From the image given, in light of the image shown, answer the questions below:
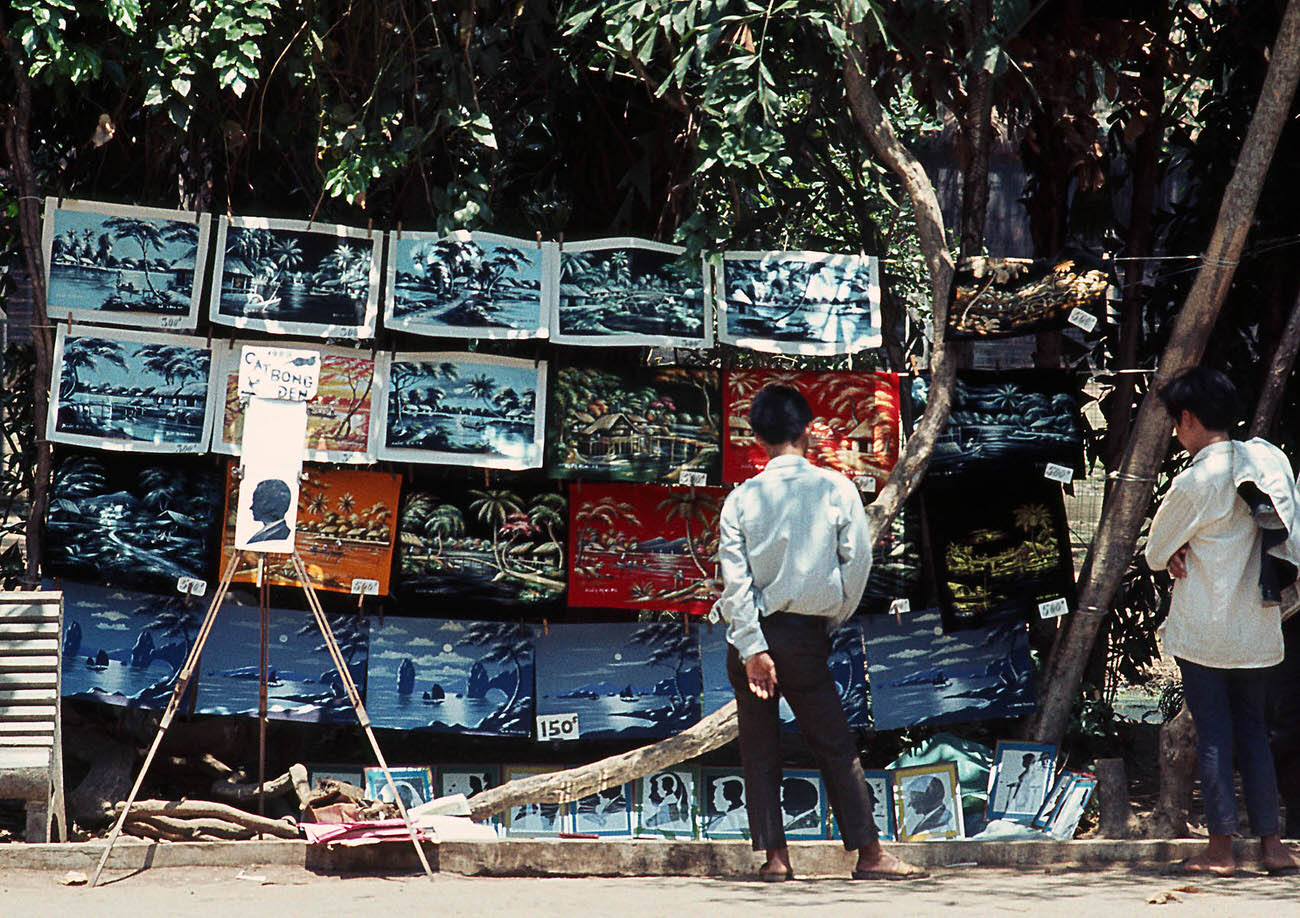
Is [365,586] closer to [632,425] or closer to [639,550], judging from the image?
[639,550]

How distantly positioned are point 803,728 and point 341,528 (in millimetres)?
2476

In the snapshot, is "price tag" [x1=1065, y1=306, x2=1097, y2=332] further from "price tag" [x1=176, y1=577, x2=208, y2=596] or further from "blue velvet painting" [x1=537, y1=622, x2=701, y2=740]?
"price tag" [x1=176, y1=577, x2=208, y2=596]

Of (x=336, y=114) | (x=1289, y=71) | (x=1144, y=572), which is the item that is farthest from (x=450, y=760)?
(x=1289, y=71)

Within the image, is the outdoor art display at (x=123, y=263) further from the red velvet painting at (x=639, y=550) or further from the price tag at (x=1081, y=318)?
the price tag at (x=1081, y=318)

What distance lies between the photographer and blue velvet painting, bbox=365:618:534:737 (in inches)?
259

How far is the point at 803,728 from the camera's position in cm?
507

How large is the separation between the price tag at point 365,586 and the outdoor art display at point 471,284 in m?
1.15

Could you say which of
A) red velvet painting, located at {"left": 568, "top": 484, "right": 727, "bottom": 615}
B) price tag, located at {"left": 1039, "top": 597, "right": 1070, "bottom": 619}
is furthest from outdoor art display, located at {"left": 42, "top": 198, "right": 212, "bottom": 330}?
price tag, located at {"left": 1039, "top": 597, "right": 1070, "bottom": 619}

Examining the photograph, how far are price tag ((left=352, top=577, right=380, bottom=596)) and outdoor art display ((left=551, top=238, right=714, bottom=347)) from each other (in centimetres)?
136

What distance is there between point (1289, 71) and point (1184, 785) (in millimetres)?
2964

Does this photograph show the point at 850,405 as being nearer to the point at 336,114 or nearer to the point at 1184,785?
the point at 1184,785

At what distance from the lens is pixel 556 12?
7.00 m

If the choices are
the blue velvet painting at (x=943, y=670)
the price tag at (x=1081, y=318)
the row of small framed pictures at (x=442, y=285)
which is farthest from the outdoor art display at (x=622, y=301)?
the blue velvet painting at (x=943, y=670)

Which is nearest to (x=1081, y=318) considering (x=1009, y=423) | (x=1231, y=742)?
(x=1009, y=423)
